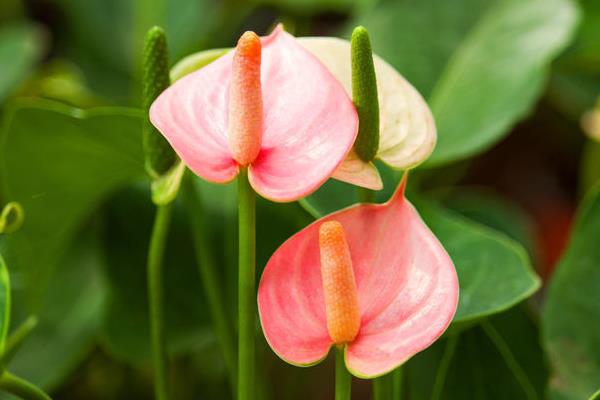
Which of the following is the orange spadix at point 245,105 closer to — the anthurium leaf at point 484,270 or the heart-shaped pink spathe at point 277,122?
the heart-shaped pink spathe at point 277,122

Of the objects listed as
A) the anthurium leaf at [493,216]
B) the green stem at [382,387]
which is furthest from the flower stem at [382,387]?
the anthurium leaf at [493,216]

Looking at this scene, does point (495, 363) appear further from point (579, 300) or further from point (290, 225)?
point (290, 225)

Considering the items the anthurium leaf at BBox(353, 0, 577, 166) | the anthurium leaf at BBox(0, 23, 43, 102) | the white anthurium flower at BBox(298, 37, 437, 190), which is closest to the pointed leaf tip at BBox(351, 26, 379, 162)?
the white anthurium flower at BBox(298, 37, 437, 190)

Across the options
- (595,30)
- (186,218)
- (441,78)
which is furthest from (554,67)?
(186,218)

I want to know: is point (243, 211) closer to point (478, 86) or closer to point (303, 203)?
point (303, 203)

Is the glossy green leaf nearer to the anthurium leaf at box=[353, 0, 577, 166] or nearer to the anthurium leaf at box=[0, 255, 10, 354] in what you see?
the anthurium leaf at box=[353, 0, 577, 166]

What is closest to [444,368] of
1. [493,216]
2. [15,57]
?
[493,216]
